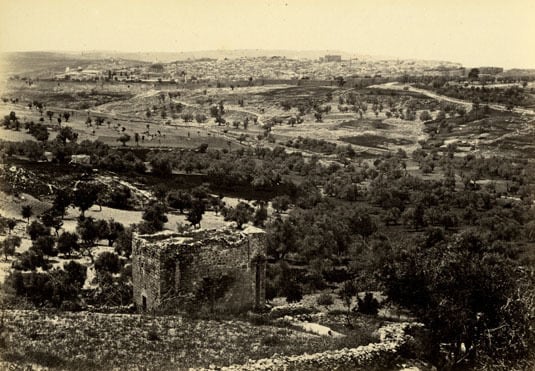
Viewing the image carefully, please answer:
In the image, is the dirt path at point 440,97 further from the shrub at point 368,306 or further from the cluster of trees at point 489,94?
the shrub at point 368,306

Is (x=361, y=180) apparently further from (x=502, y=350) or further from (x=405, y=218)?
(x=502, y=350)

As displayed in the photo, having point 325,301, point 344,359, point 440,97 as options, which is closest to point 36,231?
point 325,301

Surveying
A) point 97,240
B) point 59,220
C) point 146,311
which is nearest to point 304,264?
point 97,240

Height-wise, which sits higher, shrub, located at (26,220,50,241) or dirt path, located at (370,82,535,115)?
dirt path, located at (370,82,535,115)

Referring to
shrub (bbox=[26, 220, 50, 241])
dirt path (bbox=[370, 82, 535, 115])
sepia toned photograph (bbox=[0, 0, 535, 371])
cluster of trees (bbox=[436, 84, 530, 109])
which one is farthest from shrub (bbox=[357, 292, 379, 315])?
cluster of trees (bbox=[436, 84, 530, 109])

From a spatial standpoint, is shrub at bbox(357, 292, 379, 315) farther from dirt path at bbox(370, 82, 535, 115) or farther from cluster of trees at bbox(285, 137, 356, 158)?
dirt path at bbox(370, 82, 535, 115)

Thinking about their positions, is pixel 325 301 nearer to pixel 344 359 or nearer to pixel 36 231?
pixel 344 359

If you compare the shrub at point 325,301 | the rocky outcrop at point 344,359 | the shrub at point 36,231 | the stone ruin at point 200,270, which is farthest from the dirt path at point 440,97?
the rocky outcrop at point 344,359

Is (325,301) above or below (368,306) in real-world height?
below
